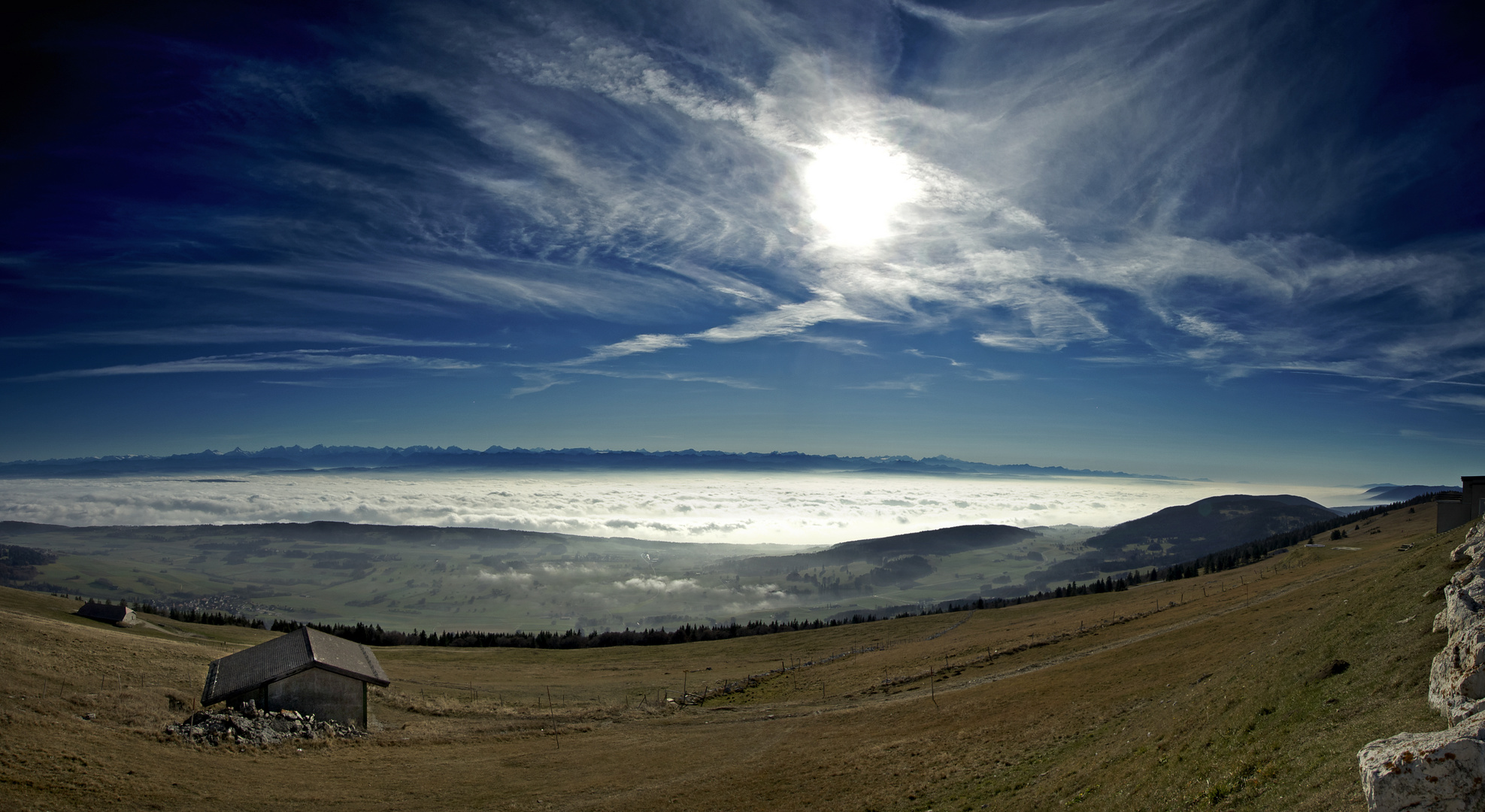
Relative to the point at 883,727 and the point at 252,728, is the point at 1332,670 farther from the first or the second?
the point at 252,728

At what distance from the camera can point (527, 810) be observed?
29.1 m

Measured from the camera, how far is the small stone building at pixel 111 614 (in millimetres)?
85500

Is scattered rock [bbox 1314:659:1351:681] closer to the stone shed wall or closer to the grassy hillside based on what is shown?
the grassy hillside

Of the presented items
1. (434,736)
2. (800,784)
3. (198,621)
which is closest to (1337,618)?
(800,784)

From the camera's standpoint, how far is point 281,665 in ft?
141

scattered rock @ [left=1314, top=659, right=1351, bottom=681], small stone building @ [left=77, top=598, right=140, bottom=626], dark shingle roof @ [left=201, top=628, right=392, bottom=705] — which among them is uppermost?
scattered rock @ [left=1314, top=659, right=1351, bottom=681]

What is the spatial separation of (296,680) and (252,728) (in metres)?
4.93

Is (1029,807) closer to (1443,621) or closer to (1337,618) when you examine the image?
(1443,621)

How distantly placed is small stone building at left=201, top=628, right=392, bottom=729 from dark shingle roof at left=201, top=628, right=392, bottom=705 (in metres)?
0.05

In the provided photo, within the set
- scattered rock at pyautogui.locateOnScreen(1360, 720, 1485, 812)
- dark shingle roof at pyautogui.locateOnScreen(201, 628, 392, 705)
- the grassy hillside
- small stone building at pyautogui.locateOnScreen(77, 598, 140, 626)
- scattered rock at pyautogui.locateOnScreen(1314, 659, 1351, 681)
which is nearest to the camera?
scattered rock at pyautogui.locateOnScreen(1360, 720, 1485, 812)

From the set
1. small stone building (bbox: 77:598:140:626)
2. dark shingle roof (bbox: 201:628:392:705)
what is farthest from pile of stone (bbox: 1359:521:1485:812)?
small stone building (bbox: 77:598:140:626)

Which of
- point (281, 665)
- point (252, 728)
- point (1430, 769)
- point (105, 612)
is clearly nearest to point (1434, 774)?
point (1430, 769)

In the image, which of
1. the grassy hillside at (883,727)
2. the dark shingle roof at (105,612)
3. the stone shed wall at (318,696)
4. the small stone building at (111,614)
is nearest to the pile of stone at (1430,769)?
the grassy hillside at (883,727)

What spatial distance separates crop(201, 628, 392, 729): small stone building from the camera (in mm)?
41281
